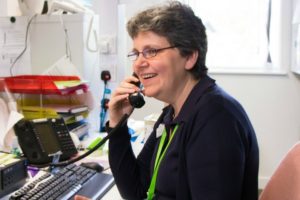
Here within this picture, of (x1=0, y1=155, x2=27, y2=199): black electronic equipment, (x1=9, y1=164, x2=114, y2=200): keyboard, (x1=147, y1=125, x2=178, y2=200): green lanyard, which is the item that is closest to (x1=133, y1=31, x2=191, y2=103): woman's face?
(x1=147, y1=125, x2=178, y2=200): green lanyard

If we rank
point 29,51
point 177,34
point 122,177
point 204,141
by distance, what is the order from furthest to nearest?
point 29,51, point 122,177, point 177,34, point 204,141

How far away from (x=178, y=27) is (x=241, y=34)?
1.91 m

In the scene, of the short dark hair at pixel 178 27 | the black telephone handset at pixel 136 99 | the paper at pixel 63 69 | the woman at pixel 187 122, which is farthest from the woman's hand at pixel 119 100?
the paper at pixel 63 69

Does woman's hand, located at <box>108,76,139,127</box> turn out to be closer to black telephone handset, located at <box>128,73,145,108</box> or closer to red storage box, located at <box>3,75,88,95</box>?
black telephone handset, located at <box>128,73,145,108</box>

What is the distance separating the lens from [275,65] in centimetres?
268

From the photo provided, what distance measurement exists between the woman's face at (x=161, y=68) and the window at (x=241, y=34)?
167 cm

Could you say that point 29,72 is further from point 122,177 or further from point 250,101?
point 250,101

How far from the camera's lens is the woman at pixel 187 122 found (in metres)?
0.89

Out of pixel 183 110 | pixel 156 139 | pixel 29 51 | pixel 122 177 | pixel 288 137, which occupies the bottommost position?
pixel 288 137

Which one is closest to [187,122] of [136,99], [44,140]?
[136,99]

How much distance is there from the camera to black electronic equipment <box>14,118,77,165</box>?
56.0 inches

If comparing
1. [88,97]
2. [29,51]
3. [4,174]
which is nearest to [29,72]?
[29,51]

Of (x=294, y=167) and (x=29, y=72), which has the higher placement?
(x=29, y=72)

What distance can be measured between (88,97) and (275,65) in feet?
5.14
